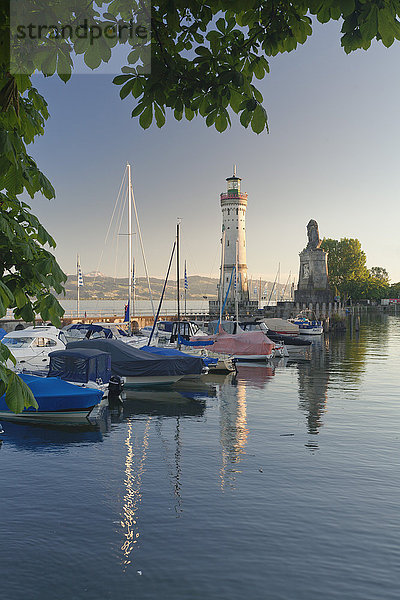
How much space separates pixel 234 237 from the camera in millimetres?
102188

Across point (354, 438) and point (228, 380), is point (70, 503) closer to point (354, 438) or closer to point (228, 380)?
point (354, 438)

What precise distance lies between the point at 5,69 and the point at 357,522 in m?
12.2

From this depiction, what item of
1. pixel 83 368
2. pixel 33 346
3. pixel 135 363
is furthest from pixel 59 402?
pixel 33 346

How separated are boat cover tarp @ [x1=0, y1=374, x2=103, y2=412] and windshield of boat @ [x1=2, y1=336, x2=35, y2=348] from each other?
11.8 metres

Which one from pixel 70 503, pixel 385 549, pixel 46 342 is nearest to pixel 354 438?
pixel 385 549

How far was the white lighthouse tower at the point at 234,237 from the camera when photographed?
102625 millimetres

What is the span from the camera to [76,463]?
15.9 metres

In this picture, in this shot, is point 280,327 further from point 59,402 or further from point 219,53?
point 219,53

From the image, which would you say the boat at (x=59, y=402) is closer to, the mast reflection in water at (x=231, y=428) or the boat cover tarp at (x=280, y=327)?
the mast reflection in water at (x=231, y=428)

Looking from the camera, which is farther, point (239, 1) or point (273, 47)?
point (273, 47)

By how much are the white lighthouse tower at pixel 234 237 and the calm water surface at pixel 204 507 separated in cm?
7983

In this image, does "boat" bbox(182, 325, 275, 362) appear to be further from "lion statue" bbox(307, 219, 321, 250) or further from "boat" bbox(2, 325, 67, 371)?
"lion statue" bbox(307, 219, 321, 250)

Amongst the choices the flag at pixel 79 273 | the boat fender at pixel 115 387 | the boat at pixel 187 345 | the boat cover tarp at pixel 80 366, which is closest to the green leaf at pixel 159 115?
the boat cover tarp at pixel 80 366

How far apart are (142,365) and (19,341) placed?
9.63 m
